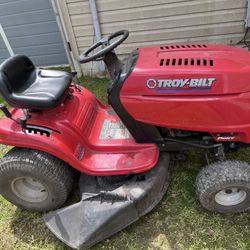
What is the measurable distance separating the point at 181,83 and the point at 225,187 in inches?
27.4

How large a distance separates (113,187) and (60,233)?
44 cm

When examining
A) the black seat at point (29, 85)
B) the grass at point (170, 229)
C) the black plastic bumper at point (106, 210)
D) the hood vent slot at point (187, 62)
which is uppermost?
the hood vent slot at point (187, 62)

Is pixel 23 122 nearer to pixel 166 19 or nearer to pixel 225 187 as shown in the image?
pixel 225 187

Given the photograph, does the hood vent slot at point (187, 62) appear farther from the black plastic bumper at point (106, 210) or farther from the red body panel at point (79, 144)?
the black plastic bumper at point (106, 210)

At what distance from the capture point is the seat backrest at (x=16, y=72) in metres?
1.98

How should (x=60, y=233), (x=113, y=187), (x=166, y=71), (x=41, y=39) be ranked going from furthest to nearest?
(x=41, y=39) < (x=113, y=187) < (x=60, y=233) < (x=166, y=71)

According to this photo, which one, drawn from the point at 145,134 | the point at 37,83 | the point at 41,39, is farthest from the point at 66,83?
the point at 41,39

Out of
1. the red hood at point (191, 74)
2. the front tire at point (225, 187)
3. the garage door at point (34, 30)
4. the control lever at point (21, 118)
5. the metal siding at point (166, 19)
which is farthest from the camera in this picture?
the garage door at point (34, 30)

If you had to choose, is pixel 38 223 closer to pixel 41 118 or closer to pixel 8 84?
pixel 41 118

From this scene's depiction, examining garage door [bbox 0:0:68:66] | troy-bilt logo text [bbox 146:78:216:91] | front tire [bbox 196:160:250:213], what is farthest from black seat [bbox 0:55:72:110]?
garage door [bbox 0:0:68:66]

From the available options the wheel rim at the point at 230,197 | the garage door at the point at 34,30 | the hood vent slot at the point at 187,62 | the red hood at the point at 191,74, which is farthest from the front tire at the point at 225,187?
the garage door at the point at 34,30

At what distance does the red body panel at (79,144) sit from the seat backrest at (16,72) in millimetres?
203

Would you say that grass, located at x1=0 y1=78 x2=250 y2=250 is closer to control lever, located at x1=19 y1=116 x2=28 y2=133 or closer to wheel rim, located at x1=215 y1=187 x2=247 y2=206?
wheel rim, located at x1=215 y1=187 x2=247 y2=206

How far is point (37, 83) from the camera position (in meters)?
2.18
